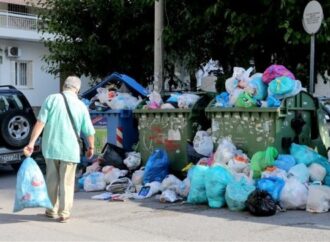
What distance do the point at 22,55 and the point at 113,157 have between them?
20410mm

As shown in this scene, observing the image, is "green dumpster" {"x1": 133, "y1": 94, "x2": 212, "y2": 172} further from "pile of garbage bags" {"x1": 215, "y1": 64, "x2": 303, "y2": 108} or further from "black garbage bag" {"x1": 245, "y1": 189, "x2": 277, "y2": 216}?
"black garbage bag" {"x1": 245, "y1": 189, "x2": 277, "y2": 216}

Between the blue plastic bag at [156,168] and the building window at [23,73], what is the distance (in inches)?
817

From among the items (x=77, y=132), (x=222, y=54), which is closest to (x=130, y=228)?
(x=77, y=132)

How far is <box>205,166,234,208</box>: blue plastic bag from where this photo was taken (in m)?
7.76

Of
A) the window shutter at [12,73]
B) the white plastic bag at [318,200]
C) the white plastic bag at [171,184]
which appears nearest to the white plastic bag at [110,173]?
the white plastic bag at [171,184]

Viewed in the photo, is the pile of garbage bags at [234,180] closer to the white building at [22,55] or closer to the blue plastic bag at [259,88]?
the blue plastic bag at [259,88]

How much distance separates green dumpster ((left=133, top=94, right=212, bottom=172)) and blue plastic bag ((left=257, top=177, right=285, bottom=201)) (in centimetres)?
205

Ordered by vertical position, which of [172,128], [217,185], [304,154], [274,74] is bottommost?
[217,185]

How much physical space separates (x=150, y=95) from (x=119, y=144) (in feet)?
3.39

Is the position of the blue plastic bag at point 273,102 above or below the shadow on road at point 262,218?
above

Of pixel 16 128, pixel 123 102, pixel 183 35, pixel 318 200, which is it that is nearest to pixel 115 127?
pixel 123 102

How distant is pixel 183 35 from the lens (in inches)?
468

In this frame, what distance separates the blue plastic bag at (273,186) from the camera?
7.58 meters

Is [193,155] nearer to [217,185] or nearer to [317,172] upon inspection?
[217,185]
